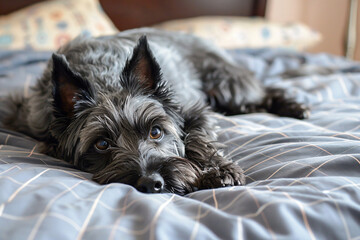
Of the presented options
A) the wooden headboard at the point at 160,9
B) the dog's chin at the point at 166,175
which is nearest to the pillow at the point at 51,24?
the wooden headboard at the point at 160,9

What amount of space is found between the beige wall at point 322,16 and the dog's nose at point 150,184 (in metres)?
5.91

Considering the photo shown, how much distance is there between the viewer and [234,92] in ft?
9.78

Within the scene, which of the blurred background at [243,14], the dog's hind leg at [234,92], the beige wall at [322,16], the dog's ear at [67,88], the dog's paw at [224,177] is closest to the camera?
the dog's paw at [224,177]

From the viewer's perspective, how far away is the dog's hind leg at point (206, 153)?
1.64 metres

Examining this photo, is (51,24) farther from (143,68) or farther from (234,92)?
(143,68)

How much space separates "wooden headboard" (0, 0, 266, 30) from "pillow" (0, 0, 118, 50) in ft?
2.53

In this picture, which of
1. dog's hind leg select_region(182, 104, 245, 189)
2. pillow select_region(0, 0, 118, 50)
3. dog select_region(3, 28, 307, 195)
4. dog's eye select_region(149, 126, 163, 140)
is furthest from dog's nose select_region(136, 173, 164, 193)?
pillow select_region(0, 0, 118, 50)

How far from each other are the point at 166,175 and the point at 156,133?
40cm

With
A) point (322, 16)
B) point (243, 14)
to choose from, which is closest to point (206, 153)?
point (243, 14)

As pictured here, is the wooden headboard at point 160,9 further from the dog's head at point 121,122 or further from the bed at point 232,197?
the dog's head at point 121,122

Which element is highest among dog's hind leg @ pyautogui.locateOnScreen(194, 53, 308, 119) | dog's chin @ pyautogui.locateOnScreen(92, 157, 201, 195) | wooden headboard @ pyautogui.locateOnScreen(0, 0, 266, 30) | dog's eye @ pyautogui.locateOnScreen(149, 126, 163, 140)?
wooden headboard @ pyautogui.locateOnScreen(0, 0, 266, 30)

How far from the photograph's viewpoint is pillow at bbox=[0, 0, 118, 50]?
3893 mm

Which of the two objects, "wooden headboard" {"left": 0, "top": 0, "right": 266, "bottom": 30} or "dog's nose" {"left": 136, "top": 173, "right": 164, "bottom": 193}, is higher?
"wooden headboard" {"left": 0, "top": 0, "right": 266, "bottom": 30}

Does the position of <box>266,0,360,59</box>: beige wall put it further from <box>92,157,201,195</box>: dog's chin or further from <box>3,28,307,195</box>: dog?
<box>92,157,201,195</box>: dog's chin
